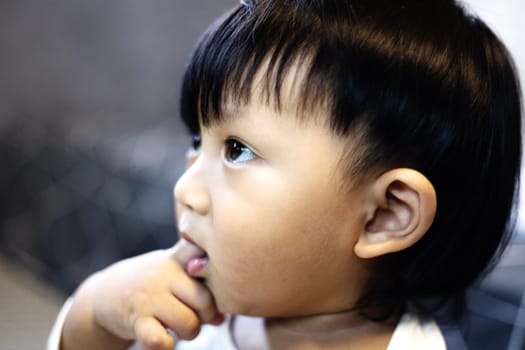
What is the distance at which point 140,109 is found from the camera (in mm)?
1486

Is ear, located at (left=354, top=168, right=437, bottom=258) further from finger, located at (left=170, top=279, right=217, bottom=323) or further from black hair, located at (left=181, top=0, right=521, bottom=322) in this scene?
finger, located at (left=170, top=279, right=217, bottom=323)

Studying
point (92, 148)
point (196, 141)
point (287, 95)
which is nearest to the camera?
point (287, 95)

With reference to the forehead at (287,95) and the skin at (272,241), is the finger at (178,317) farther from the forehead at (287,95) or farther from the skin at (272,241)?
the forehead at (287,95)

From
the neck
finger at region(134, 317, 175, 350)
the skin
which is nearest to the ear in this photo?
the skin

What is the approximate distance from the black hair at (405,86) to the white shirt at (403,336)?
0.07 m

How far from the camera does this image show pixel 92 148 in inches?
49.3

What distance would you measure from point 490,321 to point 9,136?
1.00 metres

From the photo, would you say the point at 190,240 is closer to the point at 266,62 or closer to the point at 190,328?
the point at 190,328

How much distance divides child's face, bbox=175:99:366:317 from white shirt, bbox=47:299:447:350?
3.8 inches

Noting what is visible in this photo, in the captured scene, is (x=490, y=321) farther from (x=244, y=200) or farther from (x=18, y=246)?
(x=18, y=246)

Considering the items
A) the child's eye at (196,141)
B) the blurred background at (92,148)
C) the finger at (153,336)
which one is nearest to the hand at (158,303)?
the finger at (153,336)

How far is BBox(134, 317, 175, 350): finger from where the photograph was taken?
2.08 feet

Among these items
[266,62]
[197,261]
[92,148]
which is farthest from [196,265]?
[92,148]

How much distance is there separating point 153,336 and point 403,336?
265 mm
